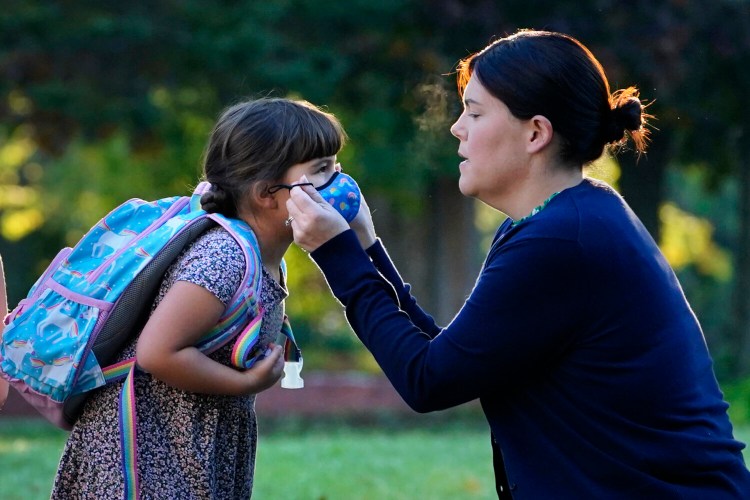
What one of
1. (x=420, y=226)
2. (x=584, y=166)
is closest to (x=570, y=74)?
(x=584, y=166)

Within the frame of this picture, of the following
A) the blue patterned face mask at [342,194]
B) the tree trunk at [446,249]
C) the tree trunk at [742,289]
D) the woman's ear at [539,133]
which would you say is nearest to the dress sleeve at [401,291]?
the blue patterned face mask at [342,194]

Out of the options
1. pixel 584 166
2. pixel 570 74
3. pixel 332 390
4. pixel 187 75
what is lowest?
pixel 332 390

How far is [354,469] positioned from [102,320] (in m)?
5.00

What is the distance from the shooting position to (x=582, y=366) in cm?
277

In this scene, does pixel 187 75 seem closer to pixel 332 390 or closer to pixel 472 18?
pixel 472 18

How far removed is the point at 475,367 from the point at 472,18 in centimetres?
1107

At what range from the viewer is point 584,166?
3074mm

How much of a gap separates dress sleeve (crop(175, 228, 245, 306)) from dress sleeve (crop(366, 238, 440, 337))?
0.57 metres

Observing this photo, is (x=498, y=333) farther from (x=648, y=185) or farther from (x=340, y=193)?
(x=648, y=185)

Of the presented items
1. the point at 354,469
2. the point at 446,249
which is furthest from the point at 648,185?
the point at 354,469

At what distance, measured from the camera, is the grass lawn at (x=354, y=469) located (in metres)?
6.70

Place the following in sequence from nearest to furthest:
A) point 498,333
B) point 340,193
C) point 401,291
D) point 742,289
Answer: point 498,333 → point 340,193 → point 401,291 → point 742,289

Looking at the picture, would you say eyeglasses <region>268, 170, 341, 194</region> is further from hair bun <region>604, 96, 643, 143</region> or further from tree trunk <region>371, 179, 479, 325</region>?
tree trunk <region>371, 179, 479, 325</region>

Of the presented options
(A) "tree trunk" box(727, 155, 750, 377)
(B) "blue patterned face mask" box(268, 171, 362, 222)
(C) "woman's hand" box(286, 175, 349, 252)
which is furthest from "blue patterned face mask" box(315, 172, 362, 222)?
(A) "tree trunk" box(727, 155, 750, 377)
